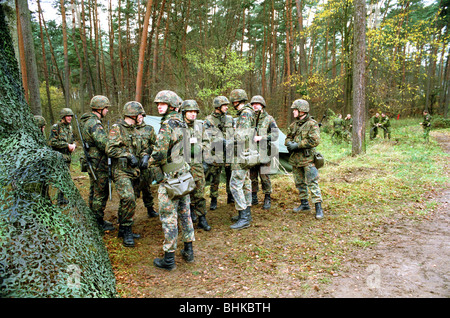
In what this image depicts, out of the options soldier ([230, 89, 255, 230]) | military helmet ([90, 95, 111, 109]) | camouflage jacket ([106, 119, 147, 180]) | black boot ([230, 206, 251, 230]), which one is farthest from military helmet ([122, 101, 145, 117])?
black boot ([230, 206, 251, 230])

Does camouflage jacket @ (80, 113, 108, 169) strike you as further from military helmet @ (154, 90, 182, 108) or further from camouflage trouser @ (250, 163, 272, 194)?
camouflage trouser @ (250, 163, 272, 194)

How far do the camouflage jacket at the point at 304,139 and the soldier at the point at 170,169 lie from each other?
245 centimetres

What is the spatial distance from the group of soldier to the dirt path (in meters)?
1.38

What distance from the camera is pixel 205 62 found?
458 inches

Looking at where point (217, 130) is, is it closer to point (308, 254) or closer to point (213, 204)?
point (213, 204)

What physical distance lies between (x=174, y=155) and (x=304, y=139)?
2.62m

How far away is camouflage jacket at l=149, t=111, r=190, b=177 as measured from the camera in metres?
3.33

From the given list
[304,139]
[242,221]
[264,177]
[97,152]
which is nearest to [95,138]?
[97,152]

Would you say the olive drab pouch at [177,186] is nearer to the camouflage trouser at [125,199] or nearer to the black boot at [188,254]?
the black boot at [188,254]

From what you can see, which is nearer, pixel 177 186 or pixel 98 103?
pixel 177 186

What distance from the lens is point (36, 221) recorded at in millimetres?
2561

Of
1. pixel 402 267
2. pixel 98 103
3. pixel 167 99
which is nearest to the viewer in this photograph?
pixel 402 267
